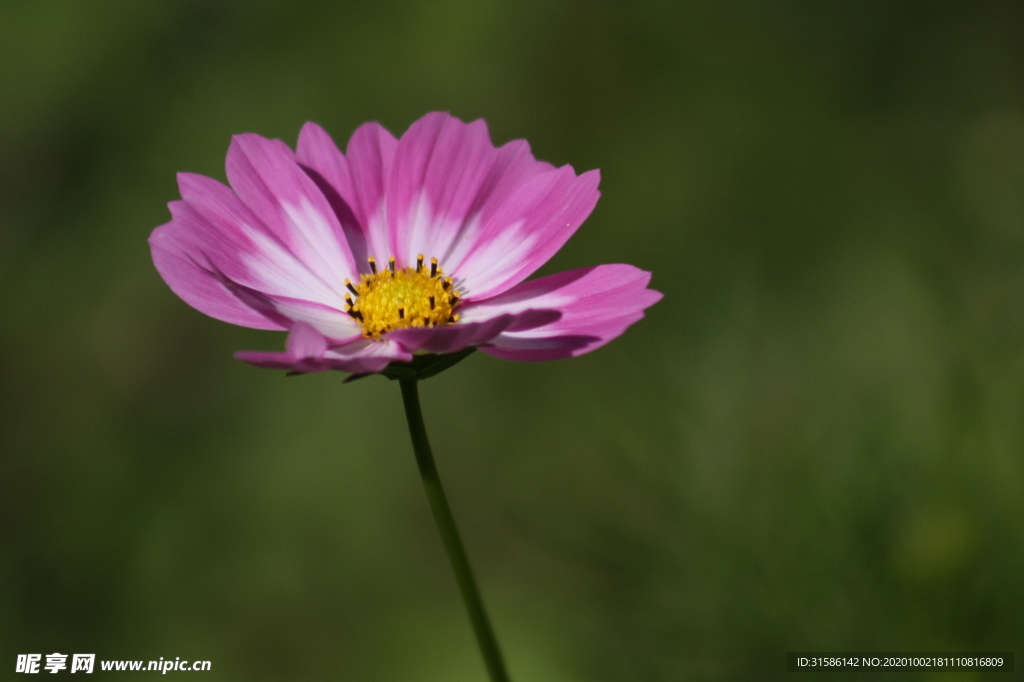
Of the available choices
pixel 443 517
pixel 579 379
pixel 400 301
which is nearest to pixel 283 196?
pixel 400 301

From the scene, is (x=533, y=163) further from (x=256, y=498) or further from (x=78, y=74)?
(x=78, y=74)

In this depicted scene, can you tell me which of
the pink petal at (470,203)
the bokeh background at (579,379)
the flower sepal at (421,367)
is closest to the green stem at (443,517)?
the flower sepal at (421,367)

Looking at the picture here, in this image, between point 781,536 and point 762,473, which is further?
point 762,473

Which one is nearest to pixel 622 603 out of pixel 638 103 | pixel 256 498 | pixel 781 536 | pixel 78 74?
pixel 781 536

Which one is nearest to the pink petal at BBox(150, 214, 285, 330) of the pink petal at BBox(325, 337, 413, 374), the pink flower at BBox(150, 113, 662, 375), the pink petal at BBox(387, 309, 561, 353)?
the pink flower at BBox(150, 113, 662, 375)

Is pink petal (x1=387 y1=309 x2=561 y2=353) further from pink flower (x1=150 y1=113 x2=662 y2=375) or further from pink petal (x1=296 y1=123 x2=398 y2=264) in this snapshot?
pink petal (x1=296 y1=123 x2=398 y2=264)

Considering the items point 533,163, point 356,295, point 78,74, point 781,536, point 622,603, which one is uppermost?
point 78,74
